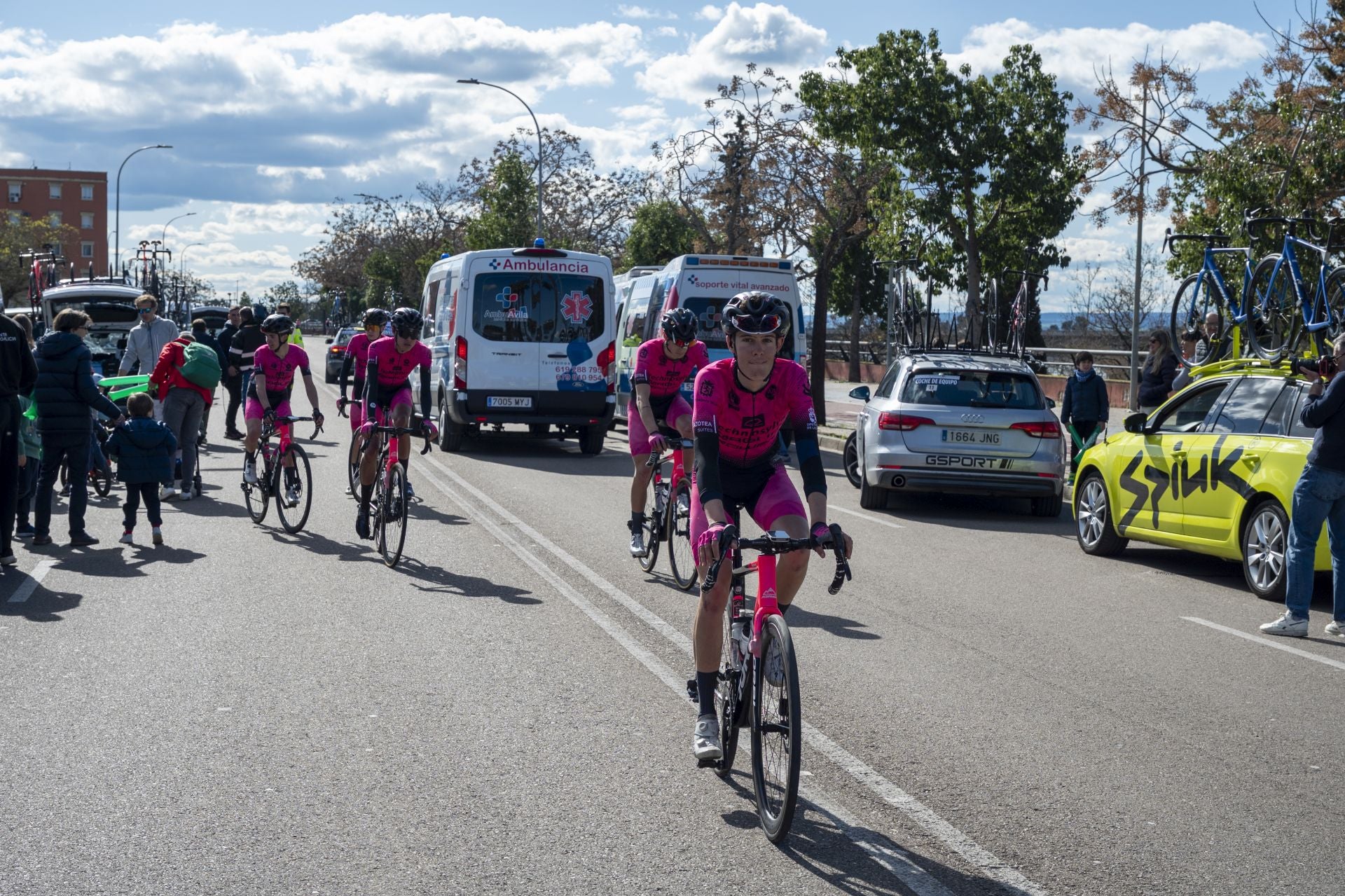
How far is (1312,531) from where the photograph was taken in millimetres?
8672

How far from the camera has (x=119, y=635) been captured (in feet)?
25.9

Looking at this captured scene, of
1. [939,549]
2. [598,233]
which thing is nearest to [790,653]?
[939,549]

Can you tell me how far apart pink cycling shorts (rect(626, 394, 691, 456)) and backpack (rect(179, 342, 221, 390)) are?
5150 millimetres

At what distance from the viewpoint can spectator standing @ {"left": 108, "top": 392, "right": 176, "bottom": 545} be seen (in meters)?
11.3

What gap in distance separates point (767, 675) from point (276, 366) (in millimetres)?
8615

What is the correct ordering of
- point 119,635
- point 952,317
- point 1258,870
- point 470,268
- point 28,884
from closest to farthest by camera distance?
point 28,884 → point 1258,870 → point 119,635 → point 470,268 → point 952,317

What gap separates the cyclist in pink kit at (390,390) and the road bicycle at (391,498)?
0.09 m

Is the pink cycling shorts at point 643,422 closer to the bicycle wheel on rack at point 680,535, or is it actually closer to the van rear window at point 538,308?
the bicycle wheel on rack at point 680,535

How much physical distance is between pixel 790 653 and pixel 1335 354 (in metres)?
5.33

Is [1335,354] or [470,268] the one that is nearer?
[1335,354]

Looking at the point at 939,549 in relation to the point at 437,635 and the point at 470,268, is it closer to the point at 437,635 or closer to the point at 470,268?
the point at 437,635

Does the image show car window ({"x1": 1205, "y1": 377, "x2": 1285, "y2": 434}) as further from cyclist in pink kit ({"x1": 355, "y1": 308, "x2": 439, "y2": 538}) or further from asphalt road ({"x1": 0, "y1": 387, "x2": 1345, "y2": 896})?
cyclist in pink kit ({"x1": 355, "y1": 308, "x2": 439, "y2": 538})

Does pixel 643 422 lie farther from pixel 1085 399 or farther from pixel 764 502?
pixel 1085 399

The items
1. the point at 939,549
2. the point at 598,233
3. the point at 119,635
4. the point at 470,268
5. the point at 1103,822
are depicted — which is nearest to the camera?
the point at 1103,822
